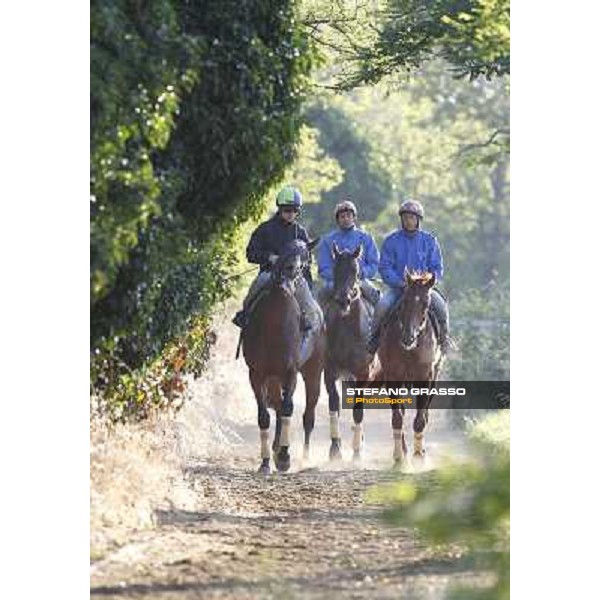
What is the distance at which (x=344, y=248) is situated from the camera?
1284 cm

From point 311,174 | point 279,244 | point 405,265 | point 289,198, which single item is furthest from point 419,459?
point 311,174

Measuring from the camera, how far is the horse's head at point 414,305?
1233 centimetres

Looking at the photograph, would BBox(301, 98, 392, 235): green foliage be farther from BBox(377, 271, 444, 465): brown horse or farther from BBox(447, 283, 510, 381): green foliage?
BBox(377, 271, 444, 465): brown horse

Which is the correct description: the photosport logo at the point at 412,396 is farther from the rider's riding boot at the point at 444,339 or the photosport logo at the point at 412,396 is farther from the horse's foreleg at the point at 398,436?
the rider's riding boot at the point at 444,339

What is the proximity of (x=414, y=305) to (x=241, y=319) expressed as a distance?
1.39 m

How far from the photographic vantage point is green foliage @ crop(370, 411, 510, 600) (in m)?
7.84

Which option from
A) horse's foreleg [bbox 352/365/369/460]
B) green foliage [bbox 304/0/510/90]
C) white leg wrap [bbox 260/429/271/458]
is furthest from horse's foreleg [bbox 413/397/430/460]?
green foliage [bbox 304/0/510/90]

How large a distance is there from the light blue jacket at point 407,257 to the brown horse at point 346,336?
23cm

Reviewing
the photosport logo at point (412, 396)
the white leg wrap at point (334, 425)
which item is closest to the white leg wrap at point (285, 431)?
the white leg wrap at point (334, 425)

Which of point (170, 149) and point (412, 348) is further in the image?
point (412, 348)

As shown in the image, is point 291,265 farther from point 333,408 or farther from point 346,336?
point 333,408
